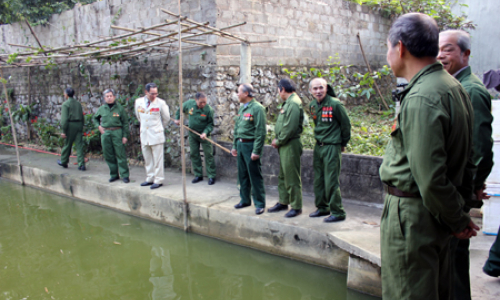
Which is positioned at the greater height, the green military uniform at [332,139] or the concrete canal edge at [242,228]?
the green military uniform at [332,139]

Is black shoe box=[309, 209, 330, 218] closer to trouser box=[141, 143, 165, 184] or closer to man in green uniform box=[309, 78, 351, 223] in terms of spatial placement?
man in green uniform box=[309, 78, 351, 223]

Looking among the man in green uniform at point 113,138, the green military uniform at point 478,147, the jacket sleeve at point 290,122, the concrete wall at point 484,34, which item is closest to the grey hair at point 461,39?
the green military uniform at point 478,147

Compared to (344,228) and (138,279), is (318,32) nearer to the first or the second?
(344,228)

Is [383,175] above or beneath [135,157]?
above

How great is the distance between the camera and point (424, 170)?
5.12 ft

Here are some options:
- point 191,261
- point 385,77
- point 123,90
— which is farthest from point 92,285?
point 385,77

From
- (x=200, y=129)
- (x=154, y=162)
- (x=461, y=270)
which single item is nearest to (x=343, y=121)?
(x=461, y=270)

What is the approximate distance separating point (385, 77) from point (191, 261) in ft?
25.1

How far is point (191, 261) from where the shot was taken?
14.4 feet

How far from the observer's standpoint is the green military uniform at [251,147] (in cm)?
480

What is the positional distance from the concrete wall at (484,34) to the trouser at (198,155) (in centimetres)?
816

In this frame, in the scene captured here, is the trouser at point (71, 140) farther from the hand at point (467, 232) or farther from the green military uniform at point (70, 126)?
the hand at point (467, 232)

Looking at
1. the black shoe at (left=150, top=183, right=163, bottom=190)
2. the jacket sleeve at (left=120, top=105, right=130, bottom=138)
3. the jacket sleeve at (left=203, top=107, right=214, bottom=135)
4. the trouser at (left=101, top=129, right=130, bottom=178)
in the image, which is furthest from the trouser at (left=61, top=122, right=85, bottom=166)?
the jacket sleeve at (left=203, top=107, right=214, bottom=135)

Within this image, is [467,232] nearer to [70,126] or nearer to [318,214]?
[318,214]
